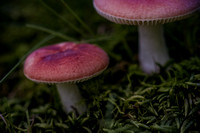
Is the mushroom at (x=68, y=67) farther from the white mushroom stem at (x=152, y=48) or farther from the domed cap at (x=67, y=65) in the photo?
the white mushroom stem at (x=152, y=48)

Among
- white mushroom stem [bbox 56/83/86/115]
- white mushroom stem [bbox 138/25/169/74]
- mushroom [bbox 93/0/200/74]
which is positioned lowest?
white mushroom stem [bbox 56/83/86/115]

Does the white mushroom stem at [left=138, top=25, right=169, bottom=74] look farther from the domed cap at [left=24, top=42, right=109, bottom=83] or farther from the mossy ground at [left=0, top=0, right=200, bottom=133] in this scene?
the domed cap at [left=24, top=42, right=109, bottom=83]

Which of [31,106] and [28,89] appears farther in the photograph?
[28,89]

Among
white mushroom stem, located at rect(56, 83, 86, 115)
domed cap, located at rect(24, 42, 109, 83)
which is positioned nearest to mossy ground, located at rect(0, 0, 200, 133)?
white mushroom stem, located at rect(56, 83, 86, 115)

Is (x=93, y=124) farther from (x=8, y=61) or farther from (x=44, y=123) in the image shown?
(x=8, y=61)

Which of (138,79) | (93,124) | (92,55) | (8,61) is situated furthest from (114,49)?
(8,61)

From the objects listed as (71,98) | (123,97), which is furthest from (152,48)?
(71,98)

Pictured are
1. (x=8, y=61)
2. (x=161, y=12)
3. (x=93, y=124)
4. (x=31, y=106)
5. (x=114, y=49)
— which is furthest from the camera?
(x=8, y=61)

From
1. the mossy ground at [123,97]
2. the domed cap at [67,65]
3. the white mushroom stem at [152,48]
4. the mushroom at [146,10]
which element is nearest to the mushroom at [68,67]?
the domed cap at [67,65]
